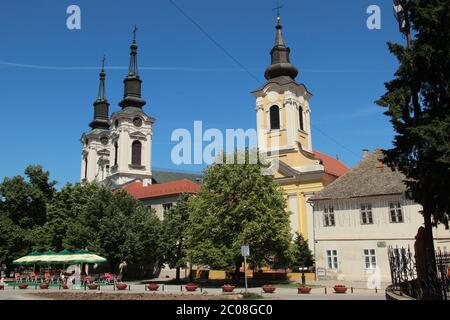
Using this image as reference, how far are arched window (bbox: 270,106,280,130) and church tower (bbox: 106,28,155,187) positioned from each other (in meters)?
29.8

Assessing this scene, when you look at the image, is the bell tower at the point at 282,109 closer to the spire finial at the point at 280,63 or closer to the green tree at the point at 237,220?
the spire finial at the point at 280,63

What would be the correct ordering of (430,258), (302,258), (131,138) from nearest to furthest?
(430,258), (302,258), (131,138)

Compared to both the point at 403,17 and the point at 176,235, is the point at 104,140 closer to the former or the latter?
the point at 176,235

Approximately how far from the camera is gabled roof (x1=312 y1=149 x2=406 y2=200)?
116 feet

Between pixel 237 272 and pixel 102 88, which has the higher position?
pixel 102 88

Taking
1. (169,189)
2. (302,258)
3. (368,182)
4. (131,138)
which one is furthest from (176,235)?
(131,138)

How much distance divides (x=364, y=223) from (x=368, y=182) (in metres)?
3.42

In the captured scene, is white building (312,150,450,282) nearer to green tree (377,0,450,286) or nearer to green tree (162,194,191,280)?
green tree (162,194,191,280)

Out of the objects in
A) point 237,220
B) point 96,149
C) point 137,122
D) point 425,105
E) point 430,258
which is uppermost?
point 137,122

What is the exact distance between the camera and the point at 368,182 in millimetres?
37094

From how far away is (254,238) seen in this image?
33906 millimetres
